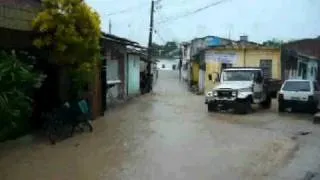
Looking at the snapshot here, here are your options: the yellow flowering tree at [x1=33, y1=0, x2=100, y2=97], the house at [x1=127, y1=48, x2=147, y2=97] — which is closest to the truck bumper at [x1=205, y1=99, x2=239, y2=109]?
the house at [x1=127, y1=48, x2=147, y2=97]

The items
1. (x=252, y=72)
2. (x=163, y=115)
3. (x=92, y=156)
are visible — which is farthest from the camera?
(x=252, y=72)

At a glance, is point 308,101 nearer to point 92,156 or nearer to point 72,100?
point 72,100

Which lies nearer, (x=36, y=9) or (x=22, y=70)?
(x=22, y=70)

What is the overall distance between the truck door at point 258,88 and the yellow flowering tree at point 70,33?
38.2ft

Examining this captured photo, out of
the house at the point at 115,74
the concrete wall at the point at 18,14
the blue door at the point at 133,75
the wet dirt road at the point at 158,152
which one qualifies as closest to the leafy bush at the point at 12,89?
the concrete wall at the point at 18,14

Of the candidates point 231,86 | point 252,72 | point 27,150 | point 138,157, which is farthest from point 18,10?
point 252,72

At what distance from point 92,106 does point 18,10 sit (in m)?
6.70

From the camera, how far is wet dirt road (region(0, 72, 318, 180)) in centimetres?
1161

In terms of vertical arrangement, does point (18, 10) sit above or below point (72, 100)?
above

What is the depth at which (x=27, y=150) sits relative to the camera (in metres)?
14.0

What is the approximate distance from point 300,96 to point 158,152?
13.2 m

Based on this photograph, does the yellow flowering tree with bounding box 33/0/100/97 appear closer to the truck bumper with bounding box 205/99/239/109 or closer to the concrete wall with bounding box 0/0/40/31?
the concrete wall with bounding box 0/0/40/31

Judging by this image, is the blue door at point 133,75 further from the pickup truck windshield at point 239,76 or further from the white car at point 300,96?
the white car at point 300,96

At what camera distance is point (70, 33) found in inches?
609
